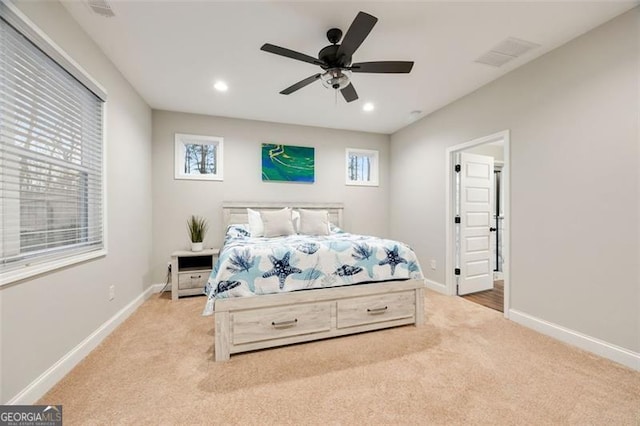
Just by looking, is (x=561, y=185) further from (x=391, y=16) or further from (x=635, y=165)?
(x=391, y=16)

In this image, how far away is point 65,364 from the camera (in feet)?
6.02

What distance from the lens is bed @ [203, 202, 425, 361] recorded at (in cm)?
208

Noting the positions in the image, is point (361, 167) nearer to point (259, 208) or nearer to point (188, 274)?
point (259, 208)

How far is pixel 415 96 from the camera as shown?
11.1ft

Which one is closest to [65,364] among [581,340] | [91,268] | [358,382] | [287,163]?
[91,268]

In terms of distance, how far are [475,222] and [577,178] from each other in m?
1.59

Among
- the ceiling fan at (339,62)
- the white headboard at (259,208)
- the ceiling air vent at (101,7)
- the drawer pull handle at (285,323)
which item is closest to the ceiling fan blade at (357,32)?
the ceiling fan at (339,62)

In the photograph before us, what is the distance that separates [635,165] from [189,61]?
12.7 ft

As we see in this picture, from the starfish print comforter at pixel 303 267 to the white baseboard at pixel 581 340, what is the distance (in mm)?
1180

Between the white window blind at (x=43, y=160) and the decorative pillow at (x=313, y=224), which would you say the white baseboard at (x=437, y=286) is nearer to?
the decorative pillow at (x=313, y=224)

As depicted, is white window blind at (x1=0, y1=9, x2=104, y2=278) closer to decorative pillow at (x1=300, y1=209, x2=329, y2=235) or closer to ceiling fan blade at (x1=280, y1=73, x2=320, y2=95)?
ceiling fan blade at (x1=280, y1=73, x2=320, y2=95)

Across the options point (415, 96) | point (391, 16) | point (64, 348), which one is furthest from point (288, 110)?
point (64, 348)

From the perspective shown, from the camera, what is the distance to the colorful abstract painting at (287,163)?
169 inches

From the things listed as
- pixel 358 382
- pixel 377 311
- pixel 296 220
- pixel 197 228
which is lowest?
pixel 358 382
